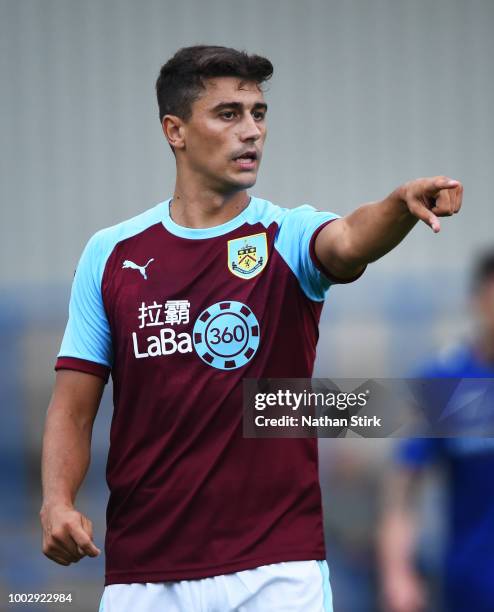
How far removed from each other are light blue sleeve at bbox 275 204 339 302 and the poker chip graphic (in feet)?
0.62

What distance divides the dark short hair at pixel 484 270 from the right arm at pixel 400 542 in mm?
830

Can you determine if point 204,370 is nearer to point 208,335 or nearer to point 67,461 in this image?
point 208,335

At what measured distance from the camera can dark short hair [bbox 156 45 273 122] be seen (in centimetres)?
368

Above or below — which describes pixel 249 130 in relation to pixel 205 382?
above

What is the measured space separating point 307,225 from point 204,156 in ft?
1.40

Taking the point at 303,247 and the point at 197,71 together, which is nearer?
the point at 303,247

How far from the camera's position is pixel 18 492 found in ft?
23.4

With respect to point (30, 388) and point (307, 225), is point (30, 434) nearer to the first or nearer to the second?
point (30, 388)

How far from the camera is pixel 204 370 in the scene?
346 centimetres

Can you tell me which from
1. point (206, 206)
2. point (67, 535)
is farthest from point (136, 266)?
point (67, 535)

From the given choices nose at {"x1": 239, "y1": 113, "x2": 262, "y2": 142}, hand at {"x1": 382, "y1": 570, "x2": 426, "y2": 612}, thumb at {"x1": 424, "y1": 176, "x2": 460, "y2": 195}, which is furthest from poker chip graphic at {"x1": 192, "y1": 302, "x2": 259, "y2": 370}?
hand at {"x1": 382, "y1": 570, "x2": 426, "y2": 612}

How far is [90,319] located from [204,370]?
1.45 ft

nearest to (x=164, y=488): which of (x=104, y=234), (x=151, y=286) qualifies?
(x=151, y=286)

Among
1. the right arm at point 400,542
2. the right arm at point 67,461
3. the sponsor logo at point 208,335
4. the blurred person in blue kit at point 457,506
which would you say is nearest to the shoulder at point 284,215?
the sponsor logo at point 208,335
